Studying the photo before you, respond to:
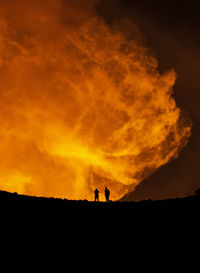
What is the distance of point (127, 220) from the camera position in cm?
2294

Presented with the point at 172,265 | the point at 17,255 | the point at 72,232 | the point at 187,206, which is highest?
the point at 187,206

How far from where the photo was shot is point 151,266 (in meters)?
20.0

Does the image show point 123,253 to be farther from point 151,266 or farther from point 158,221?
point 158,221

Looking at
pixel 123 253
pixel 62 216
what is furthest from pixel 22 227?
pixel 123 253

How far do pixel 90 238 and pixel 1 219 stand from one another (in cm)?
621

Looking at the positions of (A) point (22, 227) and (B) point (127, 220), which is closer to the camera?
(A) point (22, 227)

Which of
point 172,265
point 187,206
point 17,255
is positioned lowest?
point 172,265

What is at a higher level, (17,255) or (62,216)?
Result: (62,216)

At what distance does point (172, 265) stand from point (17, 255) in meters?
9.88

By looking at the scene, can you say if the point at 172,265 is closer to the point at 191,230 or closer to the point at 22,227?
the point at 191,230

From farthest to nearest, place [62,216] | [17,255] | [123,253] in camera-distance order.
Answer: [62,216] → [123,253] → [17,255]

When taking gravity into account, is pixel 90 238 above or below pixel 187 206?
below

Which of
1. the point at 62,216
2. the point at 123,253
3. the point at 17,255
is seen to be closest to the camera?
the point at 17,255

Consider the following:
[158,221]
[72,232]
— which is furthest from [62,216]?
[158,221]
